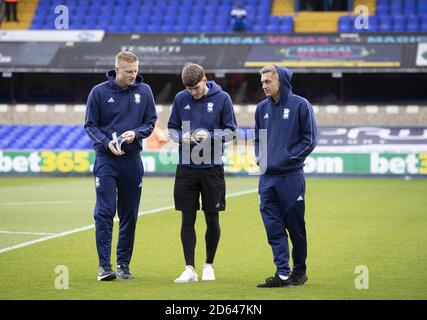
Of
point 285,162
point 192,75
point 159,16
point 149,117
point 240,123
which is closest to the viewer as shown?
point 285,162

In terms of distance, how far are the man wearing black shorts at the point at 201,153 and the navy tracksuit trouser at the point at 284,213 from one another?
623 millimetres

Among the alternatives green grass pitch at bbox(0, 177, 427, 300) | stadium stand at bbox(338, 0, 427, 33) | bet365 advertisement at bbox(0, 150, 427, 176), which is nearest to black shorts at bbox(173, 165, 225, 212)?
green grass pitch at bbox(0, 177, 427, 300)

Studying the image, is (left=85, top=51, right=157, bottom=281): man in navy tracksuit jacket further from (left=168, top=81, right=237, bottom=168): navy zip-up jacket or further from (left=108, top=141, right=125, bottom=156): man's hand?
(left=168, top=81, right=237, bottom=168): navy zip-up jacket

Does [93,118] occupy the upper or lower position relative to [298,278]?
upper

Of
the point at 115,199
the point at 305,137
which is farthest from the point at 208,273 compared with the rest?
the point at 305,137

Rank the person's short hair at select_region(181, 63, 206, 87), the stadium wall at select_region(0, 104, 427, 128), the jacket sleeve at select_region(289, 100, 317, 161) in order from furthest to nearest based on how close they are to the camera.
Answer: the stadium wall at select_region(0, 104, 427, 128) → the person's short hair at select_region(181, 63, 206, 87) → the jacket sleeve at select_region(289, 100, 317, 161)

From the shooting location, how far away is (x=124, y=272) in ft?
35.4

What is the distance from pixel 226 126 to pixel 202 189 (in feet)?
2.25

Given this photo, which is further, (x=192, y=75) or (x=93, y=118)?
(x=93, y=118)

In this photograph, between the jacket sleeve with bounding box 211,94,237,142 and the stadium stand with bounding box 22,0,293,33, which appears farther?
the stadium stand with bounding box 22,0,293,33

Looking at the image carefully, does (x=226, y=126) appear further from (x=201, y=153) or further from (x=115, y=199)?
(x=115, y=199)

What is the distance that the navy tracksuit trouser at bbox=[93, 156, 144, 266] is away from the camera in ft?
35.0

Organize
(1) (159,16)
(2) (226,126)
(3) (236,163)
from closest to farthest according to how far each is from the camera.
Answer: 1. (2) (226,126)
2. (3) (236,163)
3. (1) (159,16)
